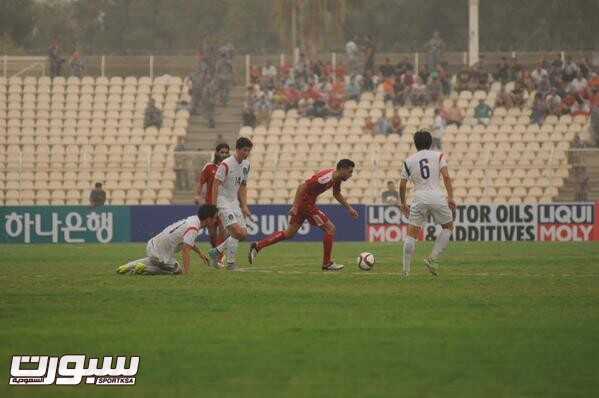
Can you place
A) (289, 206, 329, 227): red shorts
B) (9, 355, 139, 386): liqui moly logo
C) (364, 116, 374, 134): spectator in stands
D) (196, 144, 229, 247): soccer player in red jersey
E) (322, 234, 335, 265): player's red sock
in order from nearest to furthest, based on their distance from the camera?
1. (9, 355, 139, 386): liqui moly logo
2. (322, 234, 335, 265): player's red sock
3. (289, 206, 329, 227): red shorts
4. (196, 144, 229, 247): soccer player in red jersey
5. (364, 116, 374, 134): spectator in stands

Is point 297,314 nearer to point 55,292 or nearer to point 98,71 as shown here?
point 55,292

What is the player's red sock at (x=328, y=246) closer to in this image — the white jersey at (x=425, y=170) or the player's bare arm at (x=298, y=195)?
the player's bare arm at (x=298, y=195)

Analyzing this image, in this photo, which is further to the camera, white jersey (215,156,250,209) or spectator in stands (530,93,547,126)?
spectator in stands (530,93,547,126)

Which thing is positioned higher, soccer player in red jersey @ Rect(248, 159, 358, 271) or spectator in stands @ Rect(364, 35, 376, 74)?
spectator in stands @ Rect(364, 35, 376, 74)

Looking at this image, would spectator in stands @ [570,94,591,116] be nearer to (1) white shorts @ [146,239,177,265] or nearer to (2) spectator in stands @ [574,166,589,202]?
(2) spectator in stands @ [574,166,589,202]

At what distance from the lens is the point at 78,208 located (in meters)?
36.8

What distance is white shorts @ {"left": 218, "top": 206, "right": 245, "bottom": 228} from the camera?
20.6 metres

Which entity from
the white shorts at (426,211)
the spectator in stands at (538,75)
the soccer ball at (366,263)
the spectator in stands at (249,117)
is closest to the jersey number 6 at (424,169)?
the white shorts at (426,211)

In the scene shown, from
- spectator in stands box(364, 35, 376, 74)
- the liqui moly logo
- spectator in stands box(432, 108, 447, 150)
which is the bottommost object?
the liqui moly logo

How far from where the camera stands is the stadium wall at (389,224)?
36375 mm

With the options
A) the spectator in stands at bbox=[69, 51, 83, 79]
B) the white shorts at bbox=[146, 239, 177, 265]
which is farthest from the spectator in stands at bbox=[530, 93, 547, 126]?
the white shorts at bbox=[146, 239, 177, 265]

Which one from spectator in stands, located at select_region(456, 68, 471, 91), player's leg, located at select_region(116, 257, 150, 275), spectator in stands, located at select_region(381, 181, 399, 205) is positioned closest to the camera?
player's leg, located at select_region(116, 257, 150, 275)

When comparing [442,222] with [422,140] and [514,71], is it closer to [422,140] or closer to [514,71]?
[422,140]

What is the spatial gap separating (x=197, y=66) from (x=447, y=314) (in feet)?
106
